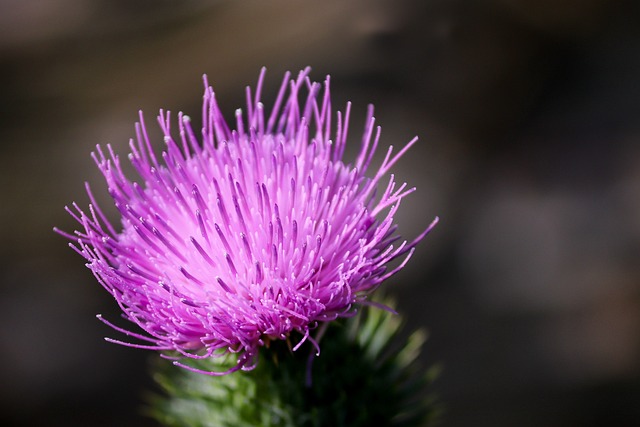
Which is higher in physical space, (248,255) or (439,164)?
(248,255)

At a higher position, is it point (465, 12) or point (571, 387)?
point (465, 12)

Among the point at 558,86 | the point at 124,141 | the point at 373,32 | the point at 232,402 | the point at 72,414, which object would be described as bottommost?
the point at 72,414

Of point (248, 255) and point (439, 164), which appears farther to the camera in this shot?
point (439, 164)

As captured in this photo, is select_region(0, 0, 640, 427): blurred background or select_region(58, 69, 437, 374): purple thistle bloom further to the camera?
select_region(0, 0, 640, 427): blurred background

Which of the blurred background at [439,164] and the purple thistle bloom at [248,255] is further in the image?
the blurred background at [439,164]

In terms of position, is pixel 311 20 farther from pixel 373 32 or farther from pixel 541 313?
pixel 541 313

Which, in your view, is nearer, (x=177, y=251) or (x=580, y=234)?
(x=177, y=251)

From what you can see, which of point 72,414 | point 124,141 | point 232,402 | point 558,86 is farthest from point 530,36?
point 72,414

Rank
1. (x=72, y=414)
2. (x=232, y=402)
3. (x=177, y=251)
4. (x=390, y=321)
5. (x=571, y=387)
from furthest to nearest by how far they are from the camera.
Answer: (x=72, y=414) < (x=571, y=387) < (x=390, y=321) < (x=232, y=402) < (x=177, y=251)
